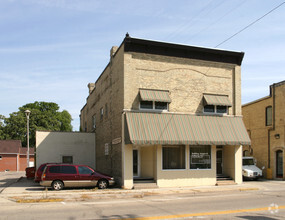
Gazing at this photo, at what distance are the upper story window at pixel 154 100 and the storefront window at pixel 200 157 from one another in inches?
135

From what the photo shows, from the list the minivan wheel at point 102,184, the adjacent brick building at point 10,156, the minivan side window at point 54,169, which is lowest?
the adjacent brick building at point 10,156

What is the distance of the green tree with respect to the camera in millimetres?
66438

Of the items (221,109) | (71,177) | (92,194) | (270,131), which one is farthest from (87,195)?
(270,131)

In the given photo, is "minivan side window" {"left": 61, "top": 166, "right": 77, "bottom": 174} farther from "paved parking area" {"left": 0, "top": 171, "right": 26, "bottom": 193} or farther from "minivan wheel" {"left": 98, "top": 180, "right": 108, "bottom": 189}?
"paved parking area" {"left": 0, "top": 171, "right": 26, "bottom": 193}

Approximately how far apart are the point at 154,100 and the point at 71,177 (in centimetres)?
684

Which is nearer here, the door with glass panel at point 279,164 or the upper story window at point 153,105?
the upper story window at point 153,105

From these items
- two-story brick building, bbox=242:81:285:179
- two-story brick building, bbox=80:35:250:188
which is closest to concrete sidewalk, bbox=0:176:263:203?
two-story brick building, bbox=80:35:250:188

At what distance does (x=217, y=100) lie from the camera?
22047mm

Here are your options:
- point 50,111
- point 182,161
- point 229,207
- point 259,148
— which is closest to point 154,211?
point 229,207

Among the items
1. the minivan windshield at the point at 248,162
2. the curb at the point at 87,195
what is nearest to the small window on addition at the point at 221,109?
the curb at the point at 87,195

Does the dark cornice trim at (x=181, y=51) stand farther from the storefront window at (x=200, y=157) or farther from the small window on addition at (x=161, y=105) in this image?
the storefront window at (x=200, y=157)

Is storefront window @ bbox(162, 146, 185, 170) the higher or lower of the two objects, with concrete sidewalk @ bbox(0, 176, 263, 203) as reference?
higher

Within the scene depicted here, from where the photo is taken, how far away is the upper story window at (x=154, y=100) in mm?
20109

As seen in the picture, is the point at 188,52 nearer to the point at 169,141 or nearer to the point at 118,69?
the point at 118,69
